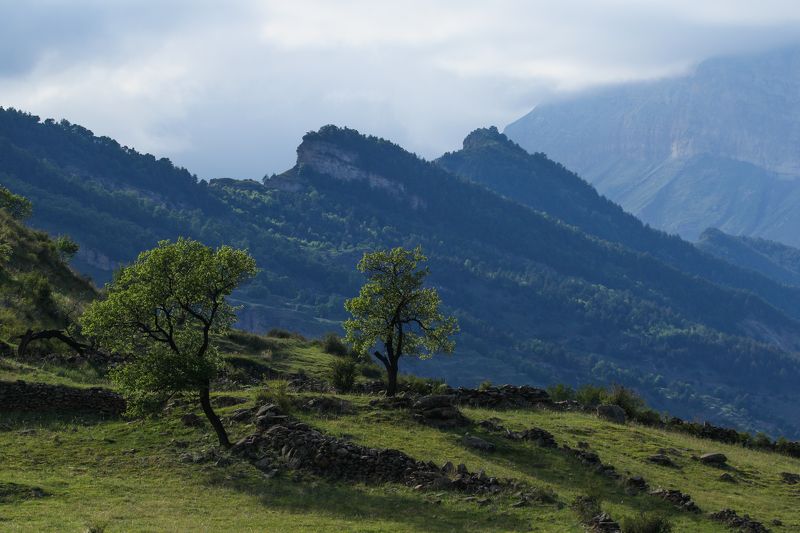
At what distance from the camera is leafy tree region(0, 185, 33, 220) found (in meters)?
118

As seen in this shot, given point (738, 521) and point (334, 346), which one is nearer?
point (738, 521)

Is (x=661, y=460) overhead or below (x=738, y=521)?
overhead

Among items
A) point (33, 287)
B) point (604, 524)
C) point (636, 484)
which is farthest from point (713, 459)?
point (33, 287)

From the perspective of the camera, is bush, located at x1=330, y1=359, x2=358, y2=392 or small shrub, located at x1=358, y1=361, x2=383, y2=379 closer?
bush, located at x1=330, y1=359, x2=358, y2=392

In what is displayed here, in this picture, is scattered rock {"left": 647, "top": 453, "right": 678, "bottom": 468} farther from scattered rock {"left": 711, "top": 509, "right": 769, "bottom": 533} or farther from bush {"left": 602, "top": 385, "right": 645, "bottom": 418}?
bush {"left": 602, "top": 385, "right": 645, "bottom": 418}

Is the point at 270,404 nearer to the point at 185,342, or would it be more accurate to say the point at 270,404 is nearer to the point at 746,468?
the point at 185,342

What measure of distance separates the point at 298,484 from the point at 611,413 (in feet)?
88.4

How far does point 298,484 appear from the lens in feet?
118

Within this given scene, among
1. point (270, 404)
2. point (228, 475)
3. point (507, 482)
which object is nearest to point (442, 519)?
point (507, 482)

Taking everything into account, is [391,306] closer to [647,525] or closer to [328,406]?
[328,406]

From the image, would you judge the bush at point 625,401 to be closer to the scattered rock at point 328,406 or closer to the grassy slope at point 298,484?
the grassy slope at point 298,484

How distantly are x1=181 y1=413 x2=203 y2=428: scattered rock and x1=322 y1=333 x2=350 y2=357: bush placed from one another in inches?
1581

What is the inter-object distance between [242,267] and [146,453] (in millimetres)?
8676

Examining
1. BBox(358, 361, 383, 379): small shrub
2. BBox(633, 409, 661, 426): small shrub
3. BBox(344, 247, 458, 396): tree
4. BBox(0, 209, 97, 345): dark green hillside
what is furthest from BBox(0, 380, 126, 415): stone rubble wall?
BBox(633, 409, 661, 426): small shrub
